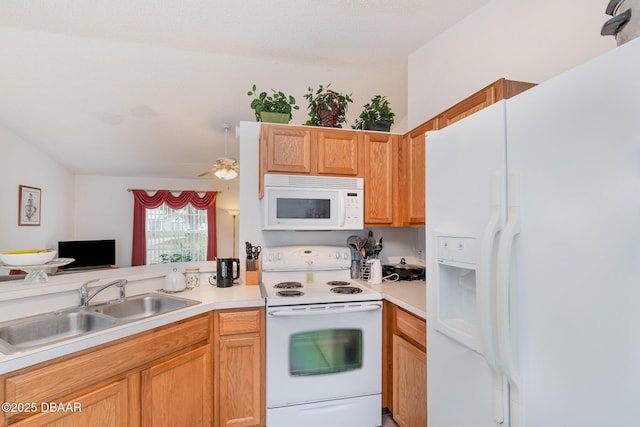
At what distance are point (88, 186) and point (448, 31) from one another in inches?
276

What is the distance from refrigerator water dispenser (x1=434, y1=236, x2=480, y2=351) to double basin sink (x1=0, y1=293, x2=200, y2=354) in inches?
55.3

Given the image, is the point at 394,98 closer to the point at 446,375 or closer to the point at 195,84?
the point at 195,84

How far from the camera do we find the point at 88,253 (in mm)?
5539

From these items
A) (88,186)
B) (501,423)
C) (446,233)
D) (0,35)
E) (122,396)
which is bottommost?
(122,396)

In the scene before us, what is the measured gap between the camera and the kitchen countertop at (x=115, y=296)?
47.2 inches

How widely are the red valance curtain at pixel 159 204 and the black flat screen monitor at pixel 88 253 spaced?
19.4 inches

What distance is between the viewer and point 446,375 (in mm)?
1175

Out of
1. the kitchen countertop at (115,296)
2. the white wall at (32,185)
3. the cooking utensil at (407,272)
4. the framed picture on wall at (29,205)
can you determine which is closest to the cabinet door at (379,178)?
the cooking utensil at (407,272)

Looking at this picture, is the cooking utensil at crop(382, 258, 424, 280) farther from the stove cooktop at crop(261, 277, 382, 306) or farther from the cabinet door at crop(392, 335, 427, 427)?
the cabinet door at crop(392, 335, 427, 427)

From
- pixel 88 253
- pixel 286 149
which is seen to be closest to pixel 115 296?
pixel 286 149

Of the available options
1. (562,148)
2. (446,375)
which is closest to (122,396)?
(446,375)

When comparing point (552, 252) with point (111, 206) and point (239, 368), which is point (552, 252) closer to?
point (239, 368)

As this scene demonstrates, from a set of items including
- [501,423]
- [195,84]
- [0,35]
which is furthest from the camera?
[195,84]

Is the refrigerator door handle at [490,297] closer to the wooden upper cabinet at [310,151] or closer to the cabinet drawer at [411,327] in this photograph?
the cabinet drawer at [411,327]
